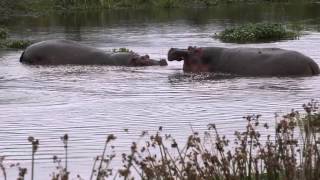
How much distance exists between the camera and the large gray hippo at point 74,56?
730 inches

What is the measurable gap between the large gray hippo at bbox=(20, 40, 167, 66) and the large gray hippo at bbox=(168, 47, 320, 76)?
40.2 inches

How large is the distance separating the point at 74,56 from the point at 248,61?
16.3 ft

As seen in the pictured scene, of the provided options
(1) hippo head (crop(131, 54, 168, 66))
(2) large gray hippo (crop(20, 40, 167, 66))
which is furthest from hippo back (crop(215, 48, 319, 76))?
(2) large gray hippo (crop(20, 40, 167, 66))

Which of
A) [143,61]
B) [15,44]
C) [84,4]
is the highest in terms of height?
[143,61]

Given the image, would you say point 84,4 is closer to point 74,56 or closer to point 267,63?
point 74,56

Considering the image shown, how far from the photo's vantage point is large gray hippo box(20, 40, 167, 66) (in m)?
18.5

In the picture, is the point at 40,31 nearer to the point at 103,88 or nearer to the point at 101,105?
the point at 103,88

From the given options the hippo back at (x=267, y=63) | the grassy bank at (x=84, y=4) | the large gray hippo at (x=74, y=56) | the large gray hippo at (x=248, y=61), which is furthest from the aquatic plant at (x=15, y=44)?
the grassy bank at (x=84, y=4)

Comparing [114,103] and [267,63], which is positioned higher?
[267,63]

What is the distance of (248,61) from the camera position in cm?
1652

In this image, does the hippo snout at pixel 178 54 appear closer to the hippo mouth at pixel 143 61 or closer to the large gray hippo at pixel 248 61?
the large gray hippo at pixel 248 61

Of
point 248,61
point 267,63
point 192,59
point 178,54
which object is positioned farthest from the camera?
point 178,54

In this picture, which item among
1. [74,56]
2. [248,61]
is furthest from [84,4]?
[248,61]

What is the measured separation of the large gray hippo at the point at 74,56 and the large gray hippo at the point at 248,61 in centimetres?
102
